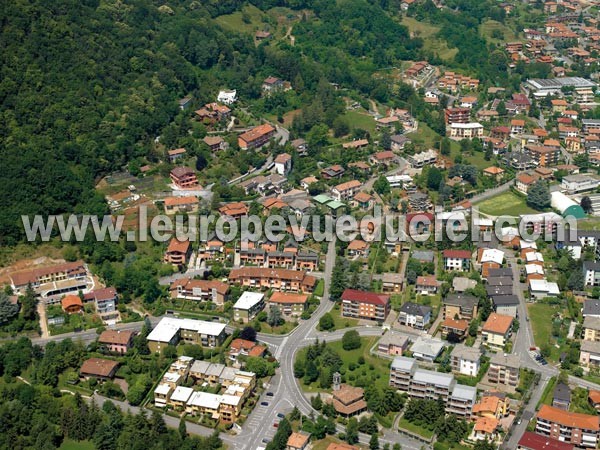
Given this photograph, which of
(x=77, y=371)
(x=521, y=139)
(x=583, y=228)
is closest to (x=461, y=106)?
(x=521, y=139)

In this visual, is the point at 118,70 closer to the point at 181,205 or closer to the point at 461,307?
the point at 181,205

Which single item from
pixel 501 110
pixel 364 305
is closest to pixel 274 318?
pixel 364 305

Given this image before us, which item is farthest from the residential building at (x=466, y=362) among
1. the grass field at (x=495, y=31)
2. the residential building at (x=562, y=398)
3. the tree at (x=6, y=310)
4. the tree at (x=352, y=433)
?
the grass field at (x=495, y=31)

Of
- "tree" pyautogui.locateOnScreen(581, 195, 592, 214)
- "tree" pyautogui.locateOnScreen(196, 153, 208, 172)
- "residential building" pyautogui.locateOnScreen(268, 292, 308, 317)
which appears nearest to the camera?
"residential building" pyautogui.locateOnScreen(268, 292, 308, 317)

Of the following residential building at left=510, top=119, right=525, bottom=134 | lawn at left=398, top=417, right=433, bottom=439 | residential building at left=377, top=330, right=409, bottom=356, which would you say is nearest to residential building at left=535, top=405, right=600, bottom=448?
lawn at left=398, top=417, right=433, bottom=439

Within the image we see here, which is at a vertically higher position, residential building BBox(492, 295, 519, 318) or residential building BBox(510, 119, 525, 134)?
residential building BBox(510, 119, 525, 134)

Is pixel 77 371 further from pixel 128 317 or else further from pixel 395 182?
pixel 395 182

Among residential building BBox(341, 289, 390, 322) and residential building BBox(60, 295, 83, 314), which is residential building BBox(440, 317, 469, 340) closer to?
residential building BBox(341, 289, 390, 322)


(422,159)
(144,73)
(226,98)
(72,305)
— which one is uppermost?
(144,73)
